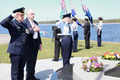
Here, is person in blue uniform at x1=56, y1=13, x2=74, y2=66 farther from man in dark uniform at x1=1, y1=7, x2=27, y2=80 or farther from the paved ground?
man in dark uniform at x1=1, y1=7, x2=27, y2=80

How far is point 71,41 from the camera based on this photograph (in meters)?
6.21

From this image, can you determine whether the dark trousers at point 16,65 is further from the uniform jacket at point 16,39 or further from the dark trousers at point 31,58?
the dark trousers at point 31,58

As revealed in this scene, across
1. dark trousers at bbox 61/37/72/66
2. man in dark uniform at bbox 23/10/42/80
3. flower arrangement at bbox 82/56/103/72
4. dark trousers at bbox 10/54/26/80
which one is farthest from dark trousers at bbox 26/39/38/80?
flower arrangement at bbox 82/56/103/72

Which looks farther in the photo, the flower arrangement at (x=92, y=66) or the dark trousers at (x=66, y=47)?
the dark trousers at (x=66, y=47)

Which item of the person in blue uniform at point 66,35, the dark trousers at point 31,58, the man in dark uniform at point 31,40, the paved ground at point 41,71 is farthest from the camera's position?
the person in blue uniform at point 66,35

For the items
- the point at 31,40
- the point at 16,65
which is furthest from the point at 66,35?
the point at 16,65

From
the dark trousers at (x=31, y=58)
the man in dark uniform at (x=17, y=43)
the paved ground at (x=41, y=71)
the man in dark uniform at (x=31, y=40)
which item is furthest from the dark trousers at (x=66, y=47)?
the man in dark uniform at (x=17, y=43)

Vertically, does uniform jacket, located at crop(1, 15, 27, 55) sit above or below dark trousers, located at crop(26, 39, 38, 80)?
above

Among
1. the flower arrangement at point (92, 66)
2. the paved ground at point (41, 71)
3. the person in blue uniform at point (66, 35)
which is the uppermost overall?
the person in blue uniform at point (66, 35)

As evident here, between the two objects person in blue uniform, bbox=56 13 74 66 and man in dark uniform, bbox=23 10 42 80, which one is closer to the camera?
man in dark uniform, bbox=23 10 42 80

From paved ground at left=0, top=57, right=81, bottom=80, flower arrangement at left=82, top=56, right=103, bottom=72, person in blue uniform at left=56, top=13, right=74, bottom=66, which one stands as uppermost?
person in blue uniform at left=56, top=13, right=74, bottom=66

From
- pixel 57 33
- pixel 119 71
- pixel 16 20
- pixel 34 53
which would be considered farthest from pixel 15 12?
pixel 57 33

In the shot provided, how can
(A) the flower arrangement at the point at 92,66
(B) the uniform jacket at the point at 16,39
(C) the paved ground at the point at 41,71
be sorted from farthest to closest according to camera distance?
1. (C) the paved ground at the point at 41,71
2. (A) the flower arrangement at the point at 92,66
3. (B) the uniform jacket at the point at 16,39

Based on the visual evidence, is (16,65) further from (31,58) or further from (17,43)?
(31,58)
